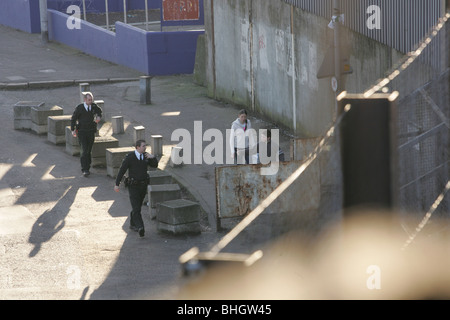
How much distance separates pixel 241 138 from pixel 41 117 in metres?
7.47

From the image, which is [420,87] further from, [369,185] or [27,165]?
[27,165]

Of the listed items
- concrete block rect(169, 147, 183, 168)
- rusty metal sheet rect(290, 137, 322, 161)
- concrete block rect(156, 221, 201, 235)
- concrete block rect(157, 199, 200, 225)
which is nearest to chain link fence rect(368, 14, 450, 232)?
rusty metal sheet rect(290, 137, 322, 161)

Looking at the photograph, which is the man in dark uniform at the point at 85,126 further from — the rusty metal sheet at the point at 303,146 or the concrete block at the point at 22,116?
the rusty metal sheet at the point at 303,146

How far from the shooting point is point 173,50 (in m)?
31.0

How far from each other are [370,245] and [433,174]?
2.54 meters

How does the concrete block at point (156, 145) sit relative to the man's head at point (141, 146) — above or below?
below

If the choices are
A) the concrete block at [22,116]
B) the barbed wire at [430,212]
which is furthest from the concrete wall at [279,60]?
the barbed wire at [430,212]

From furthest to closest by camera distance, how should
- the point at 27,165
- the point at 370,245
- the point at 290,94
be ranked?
1. the point at 290,94
2. the point at 27,165
3. the point at 370,245

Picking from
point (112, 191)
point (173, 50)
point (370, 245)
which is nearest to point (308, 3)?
point (112, 191)

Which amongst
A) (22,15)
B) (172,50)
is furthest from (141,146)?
(22,15)

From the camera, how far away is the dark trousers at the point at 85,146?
1925 cm

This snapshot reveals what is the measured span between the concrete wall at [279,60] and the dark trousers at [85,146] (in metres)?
4.88

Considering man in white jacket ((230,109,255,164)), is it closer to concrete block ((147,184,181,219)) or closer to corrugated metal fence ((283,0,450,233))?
concrete block ((147,184,181,219))

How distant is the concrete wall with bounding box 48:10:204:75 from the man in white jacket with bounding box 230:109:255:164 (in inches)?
544
